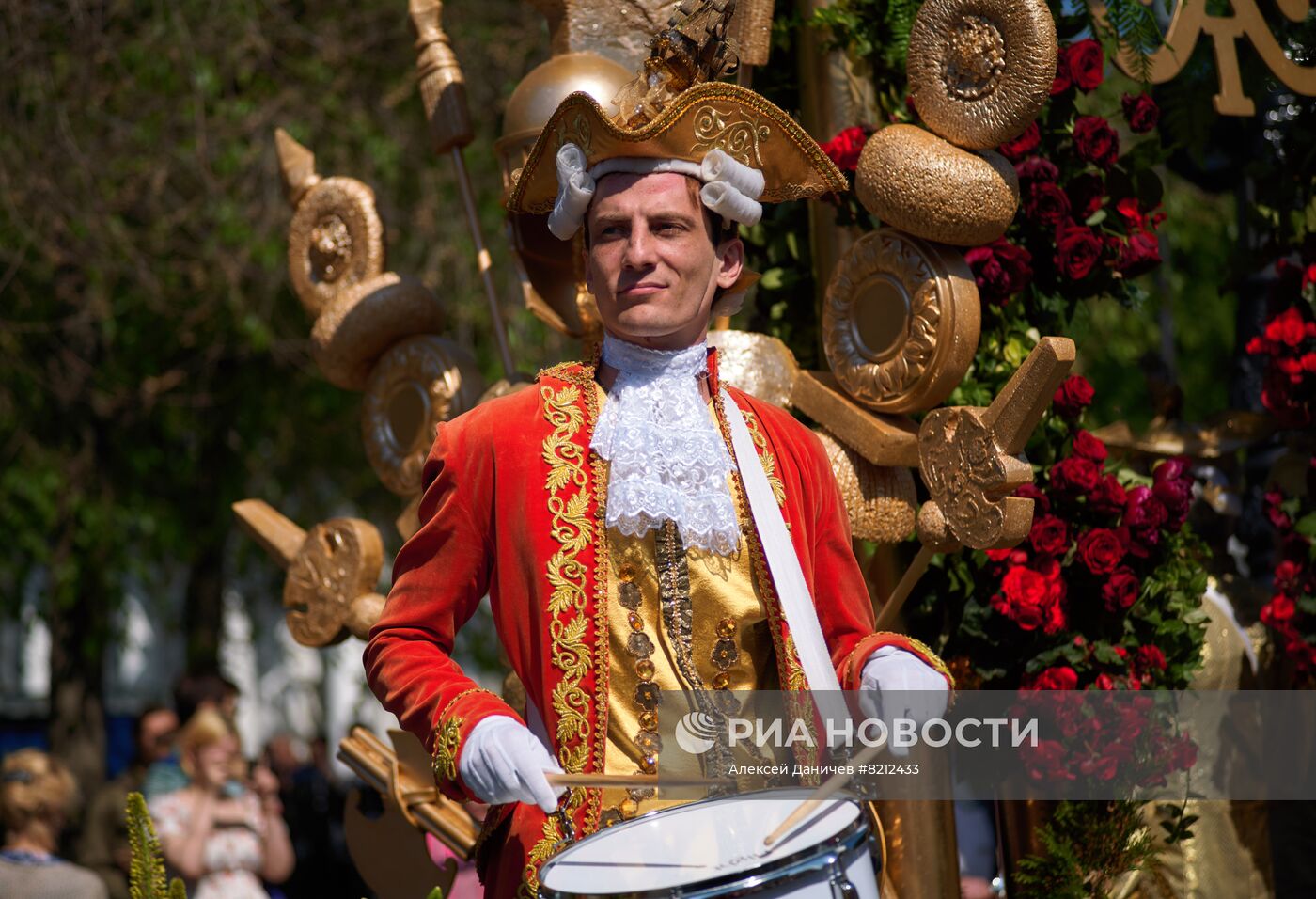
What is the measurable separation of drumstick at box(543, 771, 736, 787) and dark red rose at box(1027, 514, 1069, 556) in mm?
1361

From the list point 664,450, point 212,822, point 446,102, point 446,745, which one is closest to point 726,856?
point 446,745

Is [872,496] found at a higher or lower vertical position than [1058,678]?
higher

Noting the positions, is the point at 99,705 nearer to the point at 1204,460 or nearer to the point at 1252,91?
the point at 1204,460

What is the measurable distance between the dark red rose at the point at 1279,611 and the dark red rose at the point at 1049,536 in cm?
88

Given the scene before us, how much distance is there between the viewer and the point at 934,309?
131 inches

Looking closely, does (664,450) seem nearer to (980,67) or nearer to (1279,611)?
(980,67)

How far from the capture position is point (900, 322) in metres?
3.46

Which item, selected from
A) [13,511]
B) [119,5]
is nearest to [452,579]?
[119,5]

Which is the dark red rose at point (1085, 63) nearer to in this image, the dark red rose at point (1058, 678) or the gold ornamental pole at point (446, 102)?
the dark red rose at point (1058, 678)

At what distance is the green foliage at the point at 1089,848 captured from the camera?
3.52m

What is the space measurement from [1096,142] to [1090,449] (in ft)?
2.28

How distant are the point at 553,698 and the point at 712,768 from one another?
0.28m

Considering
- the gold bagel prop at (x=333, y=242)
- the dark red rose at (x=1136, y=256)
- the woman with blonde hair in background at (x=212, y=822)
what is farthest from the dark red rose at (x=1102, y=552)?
the woman with blonde hair in background at (x=212, y=822)

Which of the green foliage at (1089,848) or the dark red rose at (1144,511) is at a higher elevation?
the dark red rose at (1144,511)
